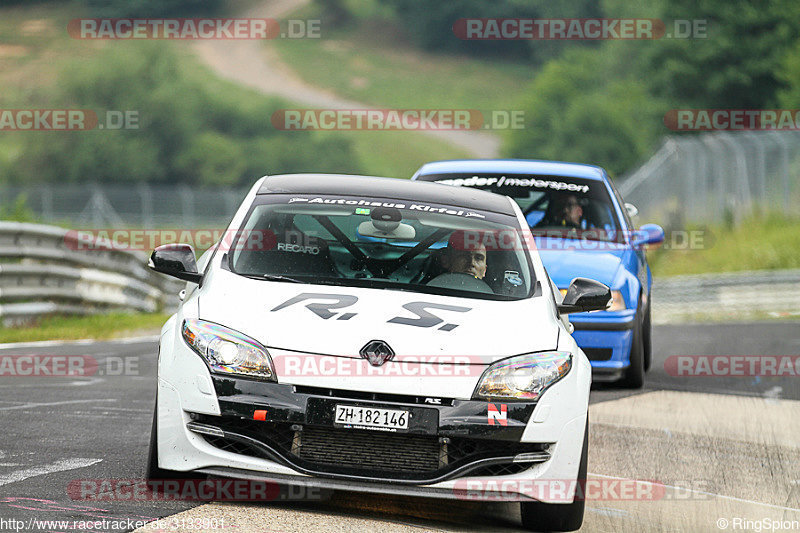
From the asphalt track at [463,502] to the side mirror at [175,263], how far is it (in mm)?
940

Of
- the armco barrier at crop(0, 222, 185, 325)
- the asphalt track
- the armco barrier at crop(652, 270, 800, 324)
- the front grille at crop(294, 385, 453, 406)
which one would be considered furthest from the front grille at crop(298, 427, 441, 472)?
the armco barrier at crop(652, 270, 800, 324)

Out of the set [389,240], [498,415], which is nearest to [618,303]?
[389,240]

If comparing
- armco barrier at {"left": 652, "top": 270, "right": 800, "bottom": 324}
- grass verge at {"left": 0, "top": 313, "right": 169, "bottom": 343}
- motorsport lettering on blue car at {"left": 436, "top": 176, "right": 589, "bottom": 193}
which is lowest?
armco barrier at {"left": 652, "top": 270, "right": 800, "bottom": 324}

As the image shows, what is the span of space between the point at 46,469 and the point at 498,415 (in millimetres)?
2182

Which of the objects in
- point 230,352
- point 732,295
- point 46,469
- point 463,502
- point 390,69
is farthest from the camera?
point 390,69

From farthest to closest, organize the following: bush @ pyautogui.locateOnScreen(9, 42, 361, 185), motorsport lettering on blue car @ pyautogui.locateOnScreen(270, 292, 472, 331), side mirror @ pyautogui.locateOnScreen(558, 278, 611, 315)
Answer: bush @ pyautogui.locateOnScreen(9, 42, 361, 185), side mirror @ pyautogui.locateOnScreen(558, 278, 611, 315), motorsport lettering on blue car @ pyautogui.locateOnScreen(270, 292, 472, 331)

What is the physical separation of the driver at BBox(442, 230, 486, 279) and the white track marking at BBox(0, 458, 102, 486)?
1.96m

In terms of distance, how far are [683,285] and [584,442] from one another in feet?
62.2

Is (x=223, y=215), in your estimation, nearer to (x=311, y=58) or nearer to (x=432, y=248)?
(x=432, y=248)

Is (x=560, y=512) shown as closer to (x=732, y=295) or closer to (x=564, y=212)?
(x=564, y=212)

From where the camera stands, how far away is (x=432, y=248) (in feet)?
23.2

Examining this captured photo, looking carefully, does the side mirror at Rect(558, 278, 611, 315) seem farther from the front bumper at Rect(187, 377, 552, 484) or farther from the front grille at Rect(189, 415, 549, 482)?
the front grille at Rect(189, 415, 549, 482)

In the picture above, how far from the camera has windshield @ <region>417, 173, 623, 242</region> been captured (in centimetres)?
1140

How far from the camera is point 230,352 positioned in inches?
226
